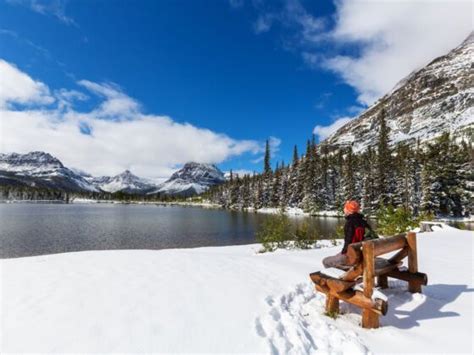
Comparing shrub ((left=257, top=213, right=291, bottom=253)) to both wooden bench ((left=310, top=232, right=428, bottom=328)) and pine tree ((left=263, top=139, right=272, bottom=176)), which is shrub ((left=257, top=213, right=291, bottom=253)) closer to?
wooden bench ((left=310, top=232, right=428, bottom=328))

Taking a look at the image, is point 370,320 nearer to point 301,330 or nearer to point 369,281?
point 369,281

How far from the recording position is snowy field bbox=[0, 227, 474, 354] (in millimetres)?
3887

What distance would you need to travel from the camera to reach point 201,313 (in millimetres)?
4645

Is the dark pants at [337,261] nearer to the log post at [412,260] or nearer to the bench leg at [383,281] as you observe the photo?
the log post at [412,260]

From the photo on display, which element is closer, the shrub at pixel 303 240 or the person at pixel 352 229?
the person at pixel 352 229

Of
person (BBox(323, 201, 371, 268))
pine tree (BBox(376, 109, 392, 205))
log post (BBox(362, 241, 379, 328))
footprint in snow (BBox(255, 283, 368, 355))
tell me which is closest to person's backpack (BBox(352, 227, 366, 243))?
person (BBox(323, 201, 371, 268))

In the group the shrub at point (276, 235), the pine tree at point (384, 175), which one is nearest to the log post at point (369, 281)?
the shrub at point (276, 235)

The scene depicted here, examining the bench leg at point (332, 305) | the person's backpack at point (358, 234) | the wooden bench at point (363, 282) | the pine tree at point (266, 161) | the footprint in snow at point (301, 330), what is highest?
the pine tree at point (266, 161)

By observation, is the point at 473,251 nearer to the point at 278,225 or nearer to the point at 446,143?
the point at 278,225

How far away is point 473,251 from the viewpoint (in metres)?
10.9

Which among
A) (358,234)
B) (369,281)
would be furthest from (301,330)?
(358,234)

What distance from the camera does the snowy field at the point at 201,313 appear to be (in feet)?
12.8

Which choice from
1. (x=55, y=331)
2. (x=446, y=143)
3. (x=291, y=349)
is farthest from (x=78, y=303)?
(x=446, y=143)

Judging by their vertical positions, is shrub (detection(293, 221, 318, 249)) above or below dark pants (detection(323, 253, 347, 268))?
below
